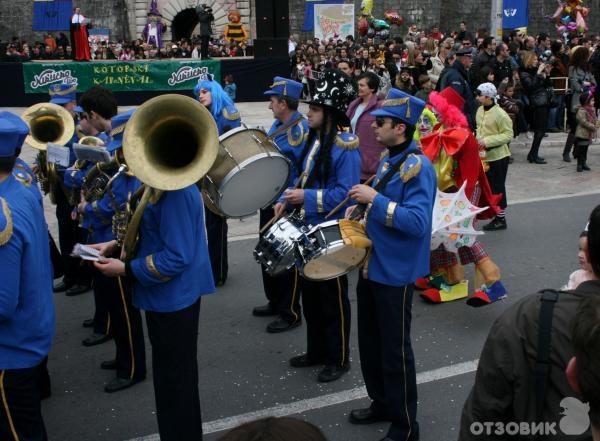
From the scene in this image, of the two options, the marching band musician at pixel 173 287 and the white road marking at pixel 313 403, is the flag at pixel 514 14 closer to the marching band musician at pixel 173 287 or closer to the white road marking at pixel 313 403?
the white road marking at pixel 313 403

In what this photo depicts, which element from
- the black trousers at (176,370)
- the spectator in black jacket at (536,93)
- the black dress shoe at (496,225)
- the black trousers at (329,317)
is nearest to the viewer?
the black trousers at (176,370)

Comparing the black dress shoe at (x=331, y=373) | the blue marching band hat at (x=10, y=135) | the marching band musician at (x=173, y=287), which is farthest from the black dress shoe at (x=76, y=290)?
the blue marching band hat at (x=10, y=135)

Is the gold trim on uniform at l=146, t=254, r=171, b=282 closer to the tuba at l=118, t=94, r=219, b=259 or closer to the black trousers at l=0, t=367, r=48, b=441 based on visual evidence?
the tuba at l=118, t=94, r=219, b=259

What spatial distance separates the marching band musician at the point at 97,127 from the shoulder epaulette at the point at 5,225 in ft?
6.25

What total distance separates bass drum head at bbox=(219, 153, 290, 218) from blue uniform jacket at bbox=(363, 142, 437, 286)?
1.95 ft

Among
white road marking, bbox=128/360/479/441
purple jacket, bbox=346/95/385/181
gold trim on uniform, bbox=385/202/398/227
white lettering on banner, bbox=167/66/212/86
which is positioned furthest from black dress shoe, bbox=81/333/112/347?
white lettering on banner, bbox=167/66/212/86

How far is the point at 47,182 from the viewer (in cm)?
632

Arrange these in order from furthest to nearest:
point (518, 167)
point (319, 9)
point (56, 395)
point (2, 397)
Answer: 1. point (319, 9)
2. point (518, 167)
3. point (56, 395)
4. point (2, 397)

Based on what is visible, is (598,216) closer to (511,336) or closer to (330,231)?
(511,336)

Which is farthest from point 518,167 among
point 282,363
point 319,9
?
point 319,9

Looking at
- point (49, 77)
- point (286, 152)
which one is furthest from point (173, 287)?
point (49, 77)

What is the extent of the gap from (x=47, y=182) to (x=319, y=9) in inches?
852

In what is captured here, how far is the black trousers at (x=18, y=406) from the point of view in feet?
10.6

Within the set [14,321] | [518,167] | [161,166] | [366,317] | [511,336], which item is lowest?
[518,167]
